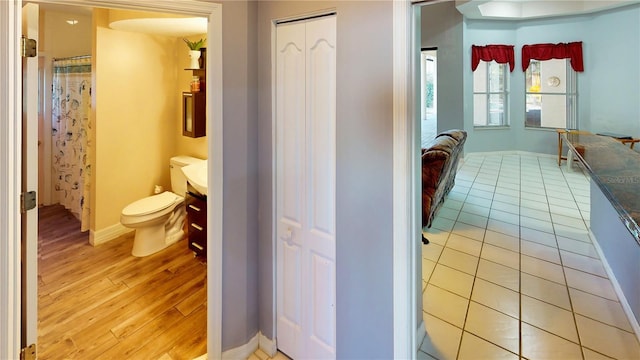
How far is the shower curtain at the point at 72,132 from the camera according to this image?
3361 mm

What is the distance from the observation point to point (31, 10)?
1.37m

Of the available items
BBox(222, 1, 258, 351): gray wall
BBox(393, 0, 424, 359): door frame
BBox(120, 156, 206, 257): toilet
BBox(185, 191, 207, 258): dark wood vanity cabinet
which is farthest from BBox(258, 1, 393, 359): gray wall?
BBox(120, 156, 206, 257): toilet

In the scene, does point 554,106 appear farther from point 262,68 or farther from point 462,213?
point 262,68

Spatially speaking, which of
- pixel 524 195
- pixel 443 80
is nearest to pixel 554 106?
pixel 443 80

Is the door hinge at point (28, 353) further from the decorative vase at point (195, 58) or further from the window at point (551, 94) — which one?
the window at point (551, 94)

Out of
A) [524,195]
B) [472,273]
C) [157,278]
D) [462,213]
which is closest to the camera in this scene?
[472,273]

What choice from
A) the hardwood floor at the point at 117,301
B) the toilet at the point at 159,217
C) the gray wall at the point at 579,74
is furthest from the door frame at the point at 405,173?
the gray wall at the point at 579,74

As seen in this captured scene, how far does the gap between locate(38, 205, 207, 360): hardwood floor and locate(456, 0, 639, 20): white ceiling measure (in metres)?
6.18

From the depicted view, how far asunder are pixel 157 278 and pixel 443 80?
591cm

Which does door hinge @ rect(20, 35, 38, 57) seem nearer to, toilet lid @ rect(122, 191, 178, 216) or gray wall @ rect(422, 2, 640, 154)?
toilet lid @ rect(122, 191, 178, 216)

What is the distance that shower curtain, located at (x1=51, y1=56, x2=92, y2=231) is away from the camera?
11.0 ft

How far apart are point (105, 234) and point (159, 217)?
78 centimetres

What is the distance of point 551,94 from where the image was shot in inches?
257
